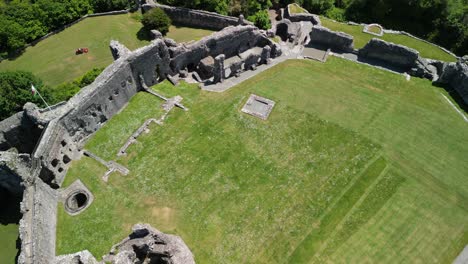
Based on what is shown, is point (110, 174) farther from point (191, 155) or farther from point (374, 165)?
point (374, 165)

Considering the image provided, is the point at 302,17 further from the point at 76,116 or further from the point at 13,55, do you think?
the point at 13,55

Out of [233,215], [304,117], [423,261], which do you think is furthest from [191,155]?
[423,261]

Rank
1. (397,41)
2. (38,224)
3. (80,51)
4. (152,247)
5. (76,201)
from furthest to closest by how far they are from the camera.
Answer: (80,51)
(397,41)
(76,201)
(38,224)
(152,247)

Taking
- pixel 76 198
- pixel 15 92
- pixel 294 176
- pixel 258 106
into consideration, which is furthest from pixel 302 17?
pixel 76 198

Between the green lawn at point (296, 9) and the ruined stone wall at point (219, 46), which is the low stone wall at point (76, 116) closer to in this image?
the ruined stone wall at point (219, 46)

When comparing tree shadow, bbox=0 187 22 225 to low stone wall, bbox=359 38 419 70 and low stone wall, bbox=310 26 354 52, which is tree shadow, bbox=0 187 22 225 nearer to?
low stone wall, bbox=310 26 354 52

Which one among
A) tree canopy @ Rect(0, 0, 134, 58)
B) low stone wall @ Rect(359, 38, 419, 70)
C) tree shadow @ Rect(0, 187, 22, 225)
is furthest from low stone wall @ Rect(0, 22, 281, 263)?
tree canopy @ Rect(0, 0, 134, 58)
